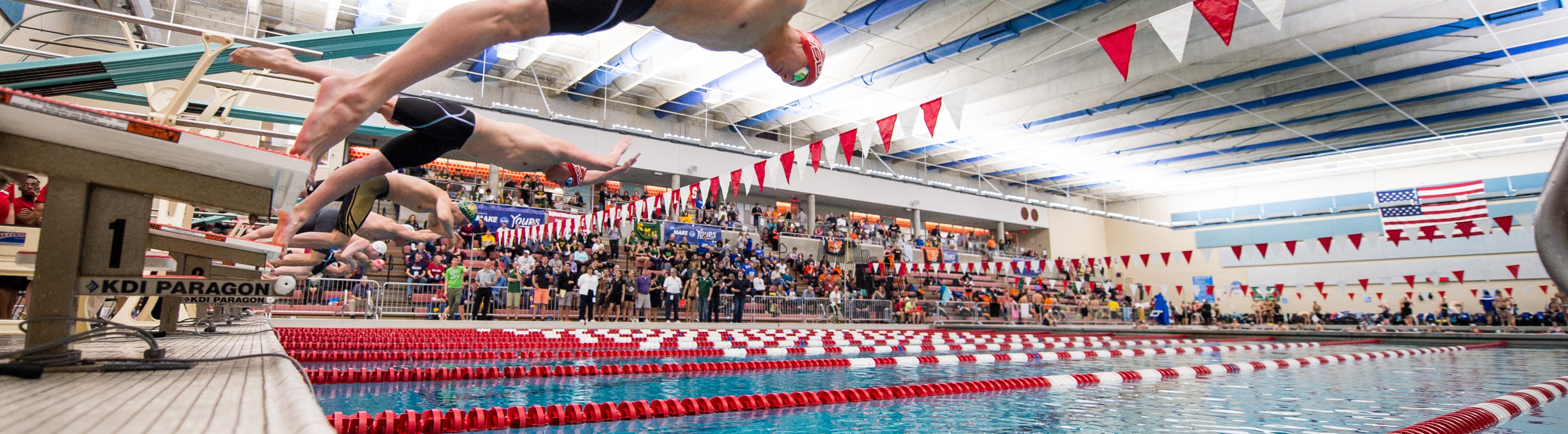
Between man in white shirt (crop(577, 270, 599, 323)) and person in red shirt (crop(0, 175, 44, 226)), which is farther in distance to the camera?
man in white shirt (crop(577, 270, 599, 323))

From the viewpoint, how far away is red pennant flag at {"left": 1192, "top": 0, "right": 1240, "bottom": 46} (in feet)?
15.9

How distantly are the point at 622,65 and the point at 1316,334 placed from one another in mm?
15637

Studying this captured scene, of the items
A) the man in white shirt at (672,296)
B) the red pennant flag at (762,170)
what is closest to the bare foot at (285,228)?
the red pennant flag at (762,170)

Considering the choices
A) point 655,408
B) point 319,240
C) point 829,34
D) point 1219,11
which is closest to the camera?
point 655,408

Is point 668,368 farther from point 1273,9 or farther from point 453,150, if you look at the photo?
point 1273,9

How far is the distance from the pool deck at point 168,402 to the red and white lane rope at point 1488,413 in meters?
3.55

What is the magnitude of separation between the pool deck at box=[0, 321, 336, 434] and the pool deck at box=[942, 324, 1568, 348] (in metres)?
15.4

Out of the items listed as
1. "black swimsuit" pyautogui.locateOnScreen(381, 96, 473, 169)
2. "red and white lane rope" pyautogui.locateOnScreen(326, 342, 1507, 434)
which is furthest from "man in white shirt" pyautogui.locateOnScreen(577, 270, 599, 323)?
"black swimsuit" pyautogui.locateOnScreen(381, 96, 473, 169)

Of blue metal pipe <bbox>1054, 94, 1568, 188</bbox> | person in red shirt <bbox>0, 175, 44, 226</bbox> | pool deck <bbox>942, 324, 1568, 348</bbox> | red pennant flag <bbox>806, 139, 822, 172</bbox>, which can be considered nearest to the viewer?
person in red shirt <bbox>0, 175, 44, 226</bbox>

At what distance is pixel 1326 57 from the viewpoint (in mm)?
15352

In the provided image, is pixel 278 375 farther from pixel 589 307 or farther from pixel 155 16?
pixel 155 16

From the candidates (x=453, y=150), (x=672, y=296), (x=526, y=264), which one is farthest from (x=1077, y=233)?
(x=453, y=150)

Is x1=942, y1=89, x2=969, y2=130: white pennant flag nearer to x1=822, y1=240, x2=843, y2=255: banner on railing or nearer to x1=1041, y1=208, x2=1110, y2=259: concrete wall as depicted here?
x1=822, y1=240, x2=843, y2=255: banner on railing

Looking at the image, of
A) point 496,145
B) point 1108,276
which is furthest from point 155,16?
point 1108,276
